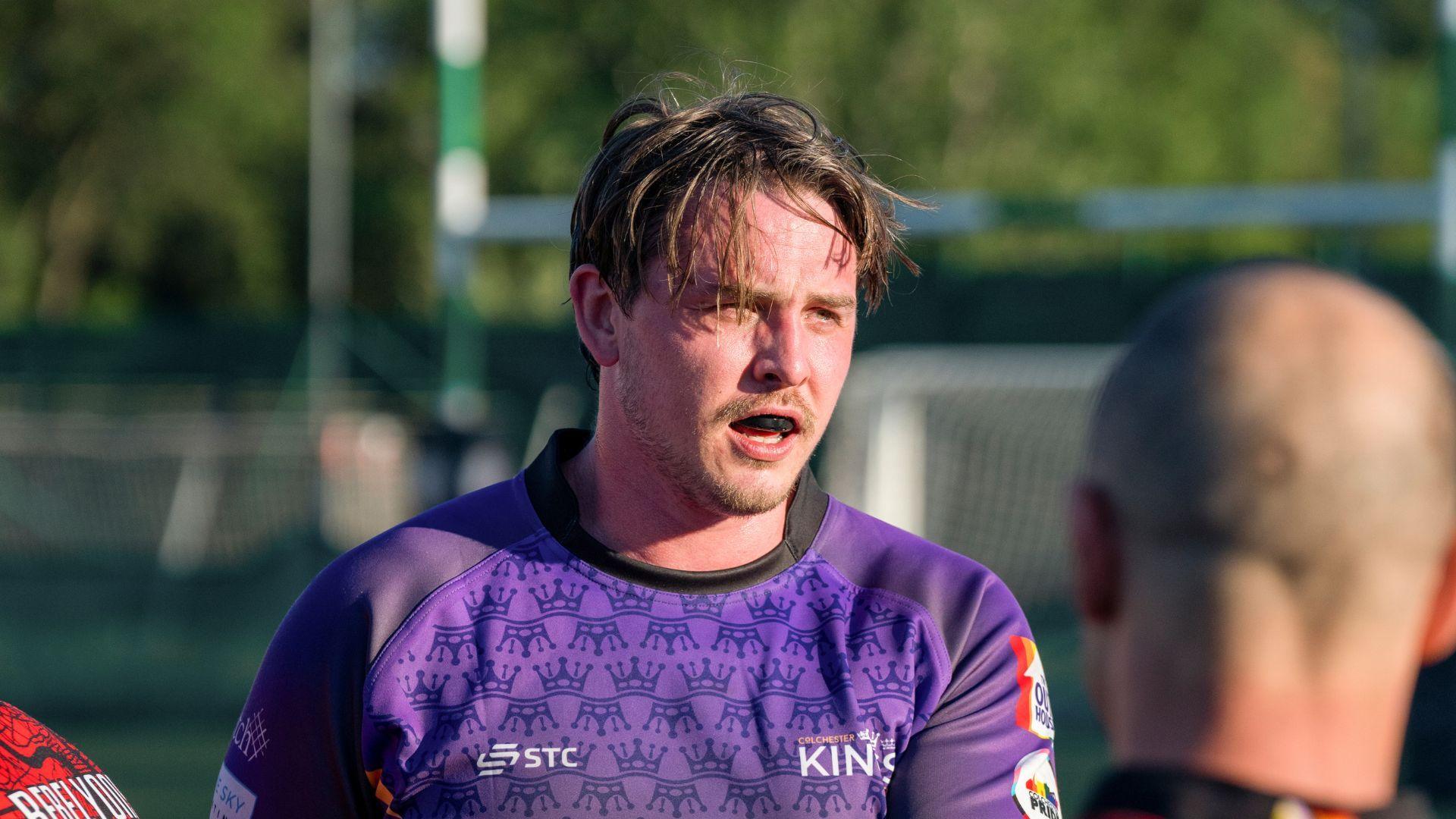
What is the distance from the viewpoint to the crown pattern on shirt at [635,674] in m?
2.46

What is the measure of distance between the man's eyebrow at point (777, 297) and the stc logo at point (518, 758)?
70cm

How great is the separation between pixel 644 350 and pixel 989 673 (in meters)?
0.71

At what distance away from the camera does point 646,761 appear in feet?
7.90

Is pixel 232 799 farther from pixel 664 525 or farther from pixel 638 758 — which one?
pixel 664 525

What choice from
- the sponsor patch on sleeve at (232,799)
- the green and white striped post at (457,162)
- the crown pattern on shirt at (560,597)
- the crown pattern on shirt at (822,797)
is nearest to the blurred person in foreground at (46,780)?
the sponsor patch on sleeve at (232,799)

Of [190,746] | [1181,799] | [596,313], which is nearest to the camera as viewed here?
[1181,799]

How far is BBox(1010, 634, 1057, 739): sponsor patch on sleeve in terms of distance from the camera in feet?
8.48

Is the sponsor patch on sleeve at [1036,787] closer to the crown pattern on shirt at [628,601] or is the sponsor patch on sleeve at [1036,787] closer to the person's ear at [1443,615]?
the crown pattern on shirt at [628,601]

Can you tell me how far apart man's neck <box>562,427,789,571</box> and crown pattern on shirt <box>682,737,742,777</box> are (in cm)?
29

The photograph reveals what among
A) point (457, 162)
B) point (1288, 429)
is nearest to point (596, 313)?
point (1288, 429)

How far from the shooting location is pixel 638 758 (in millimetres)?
2412

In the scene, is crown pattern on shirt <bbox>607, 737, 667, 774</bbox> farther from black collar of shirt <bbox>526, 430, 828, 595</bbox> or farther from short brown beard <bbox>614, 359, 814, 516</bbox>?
short brown beard <bbox>614, 359, 814, 516</bbox>

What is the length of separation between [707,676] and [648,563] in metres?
0.21

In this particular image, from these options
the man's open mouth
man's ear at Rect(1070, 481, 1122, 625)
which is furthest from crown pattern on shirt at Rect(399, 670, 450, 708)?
man's ear at Rect(1070, 481, 1122, 625)
